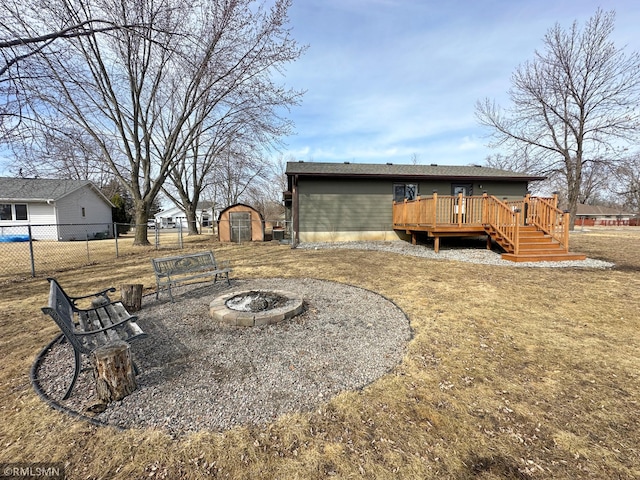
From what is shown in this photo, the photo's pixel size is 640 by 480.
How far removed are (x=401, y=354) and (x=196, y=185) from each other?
84.2ft

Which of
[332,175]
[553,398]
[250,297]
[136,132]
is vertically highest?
[136,132]

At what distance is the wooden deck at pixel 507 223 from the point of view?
9.17 m

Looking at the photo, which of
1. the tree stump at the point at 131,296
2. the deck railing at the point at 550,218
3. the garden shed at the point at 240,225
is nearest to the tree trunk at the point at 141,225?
the garden shed at the point at 240,225

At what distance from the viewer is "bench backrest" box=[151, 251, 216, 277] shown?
5.12 m

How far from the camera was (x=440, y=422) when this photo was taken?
7.29ft

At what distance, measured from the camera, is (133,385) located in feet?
8.36

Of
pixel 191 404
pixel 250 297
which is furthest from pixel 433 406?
pixel 250 297

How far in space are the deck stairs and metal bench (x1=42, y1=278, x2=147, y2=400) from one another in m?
10.1

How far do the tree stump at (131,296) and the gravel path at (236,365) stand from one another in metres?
0.15

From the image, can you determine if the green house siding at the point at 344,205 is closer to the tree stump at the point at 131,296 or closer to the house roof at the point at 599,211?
the tree stump at the point at 131,296

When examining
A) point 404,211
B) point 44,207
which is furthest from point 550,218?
point 44,207

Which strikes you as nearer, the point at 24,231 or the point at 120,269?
the point at 120,269

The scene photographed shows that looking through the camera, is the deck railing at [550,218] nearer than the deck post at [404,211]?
Yes

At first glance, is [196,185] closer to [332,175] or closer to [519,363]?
[332,175]
